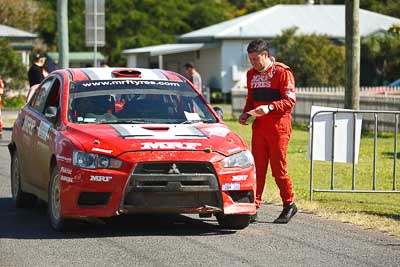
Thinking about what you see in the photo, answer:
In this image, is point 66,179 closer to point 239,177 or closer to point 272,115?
point 239,177

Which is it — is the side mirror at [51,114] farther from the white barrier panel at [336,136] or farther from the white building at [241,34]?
the white building at [241,34]

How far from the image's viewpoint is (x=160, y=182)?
365 inches

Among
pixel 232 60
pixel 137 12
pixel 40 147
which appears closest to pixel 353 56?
pixel 40 147

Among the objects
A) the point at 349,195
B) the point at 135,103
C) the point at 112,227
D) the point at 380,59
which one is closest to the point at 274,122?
the point at 135,103

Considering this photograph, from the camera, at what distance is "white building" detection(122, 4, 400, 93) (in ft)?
172

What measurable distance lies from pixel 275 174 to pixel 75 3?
190 ft

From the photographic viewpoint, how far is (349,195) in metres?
13.8

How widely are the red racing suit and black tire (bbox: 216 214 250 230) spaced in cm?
75

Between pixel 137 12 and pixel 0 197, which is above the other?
pixel 137 12

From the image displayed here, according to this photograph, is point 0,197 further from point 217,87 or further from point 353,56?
point 217,87

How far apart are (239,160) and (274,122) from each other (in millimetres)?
1019

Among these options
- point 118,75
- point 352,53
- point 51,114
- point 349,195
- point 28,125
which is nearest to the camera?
point 51,114

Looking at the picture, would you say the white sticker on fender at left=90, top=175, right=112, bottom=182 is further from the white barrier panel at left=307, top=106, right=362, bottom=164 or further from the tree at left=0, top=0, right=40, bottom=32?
the tree at left=0, top=0, right=40, bottom=32

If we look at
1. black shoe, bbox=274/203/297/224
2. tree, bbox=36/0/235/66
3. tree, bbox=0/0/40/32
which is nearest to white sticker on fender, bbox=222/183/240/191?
black shoe, bbox=274/203/297/224
